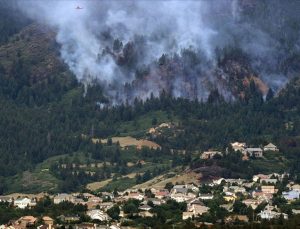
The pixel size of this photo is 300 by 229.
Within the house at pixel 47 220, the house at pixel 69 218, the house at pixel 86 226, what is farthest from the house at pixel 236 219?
the house at pixel 47 220

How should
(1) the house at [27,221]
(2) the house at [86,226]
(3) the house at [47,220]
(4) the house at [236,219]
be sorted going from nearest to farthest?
(2) the house at [86,226]
(1) the house at [27,221]
(4) the house at [236,219]
(3) the house at [47,220]

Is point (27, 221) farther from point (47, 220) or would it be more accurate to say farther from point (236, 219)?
point (236, 219)

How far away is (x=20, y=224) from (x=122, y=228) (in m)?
13.2

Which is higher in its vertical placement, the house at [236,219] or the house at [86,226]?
the house at [236,219]

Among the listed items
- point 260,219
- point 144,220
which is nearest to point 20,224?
point 144,220

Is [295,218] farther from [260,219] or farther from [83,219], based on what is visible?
[83,219]

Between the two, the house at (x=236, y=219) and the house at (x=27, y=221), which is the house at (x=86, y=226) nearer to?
the house at (x=27, y=221)

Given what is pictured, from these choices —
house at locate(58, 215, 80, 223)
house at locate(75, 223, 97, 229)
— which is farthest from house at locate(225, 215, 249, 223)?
house at locate(58, 215, 80, 223)

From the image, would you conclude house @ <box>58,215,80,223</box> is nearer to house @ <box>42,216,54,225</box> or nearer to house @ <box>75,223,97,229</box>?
house @ <box>42,216,54,225</box>

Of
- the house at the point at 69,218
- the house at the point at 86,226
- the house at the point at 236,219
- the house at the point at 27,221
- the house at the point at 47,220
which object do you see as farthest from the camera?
the house at the point at 69,218

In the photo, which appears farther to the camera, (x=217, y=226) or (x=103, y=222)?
(x=103, y=222)

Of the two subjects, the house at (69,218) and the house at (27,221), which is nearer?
the house at (27,221)

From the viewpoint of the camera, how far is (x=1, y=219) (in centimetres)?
19900

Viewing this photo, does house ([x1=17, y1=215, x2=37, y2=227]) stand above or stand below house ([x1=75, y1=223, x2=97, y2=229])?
above
